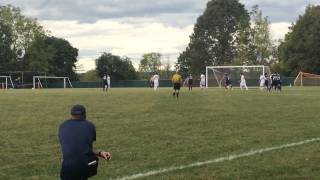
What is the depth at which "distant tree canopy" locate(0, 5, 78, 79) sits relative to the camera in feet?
384

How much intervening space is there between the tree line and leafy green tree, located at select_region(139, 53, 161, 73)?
107 ft

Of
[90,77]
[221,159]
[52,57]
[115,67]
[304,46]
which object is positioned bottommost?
[221,159]

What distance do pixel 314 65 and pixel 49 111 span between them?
8047 centimetres

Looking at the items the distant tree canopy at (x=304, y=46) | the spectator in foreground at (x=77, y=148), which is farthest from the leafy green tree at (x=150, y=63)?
the spectator in foreground at (x=77, y=148)

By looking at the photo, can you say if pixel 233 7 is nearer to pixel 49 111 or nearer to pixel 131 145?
pixel 49 111

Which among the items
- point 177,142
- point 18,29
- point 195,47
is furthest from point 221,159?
point 18,29

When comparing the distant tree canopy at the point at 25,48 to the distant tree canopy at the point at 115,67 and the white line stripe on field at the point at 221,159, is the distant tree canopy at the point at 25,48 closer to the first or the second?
the distant tree canopy at the point at 115,67

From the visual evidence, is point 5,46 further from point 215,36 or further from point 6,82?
point 215,36

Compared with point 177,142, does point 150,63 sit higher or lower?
higher

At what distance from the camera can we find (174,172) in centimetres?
1097

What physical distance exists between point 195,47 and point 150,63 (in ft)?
146

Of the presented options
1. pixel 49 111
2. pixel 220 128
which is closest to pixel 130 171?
pixel 220 128

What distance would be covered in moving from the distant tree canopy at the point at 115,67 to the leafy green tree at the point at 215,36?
396 inches

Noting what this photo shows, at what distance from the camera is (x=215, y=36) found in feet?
391
